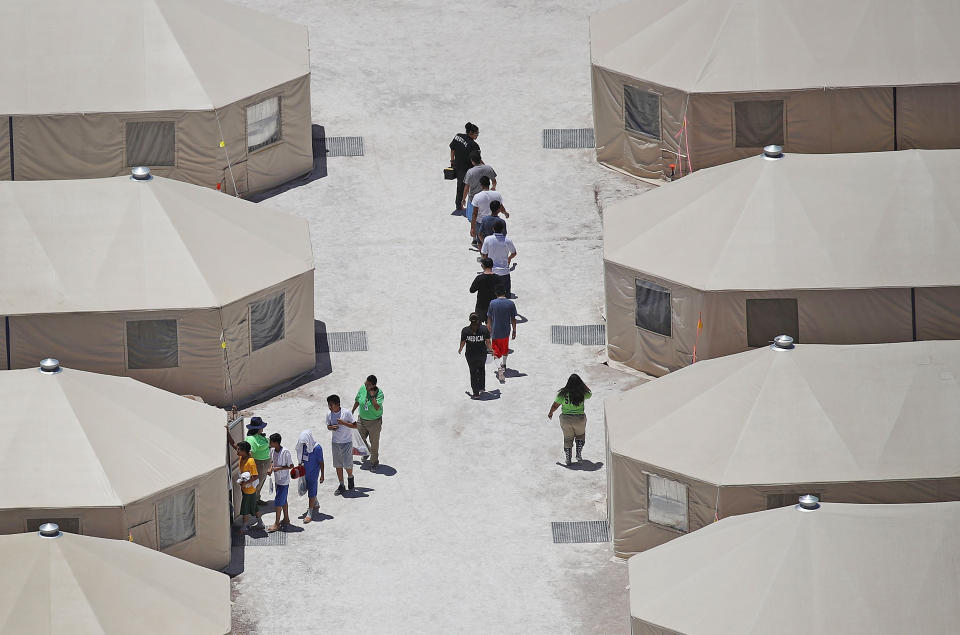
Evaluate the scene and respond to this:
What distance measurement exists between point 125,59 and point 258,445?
1034 centimetres

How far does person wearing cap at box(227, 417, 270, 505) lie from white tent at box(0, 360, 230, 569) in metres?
0.46

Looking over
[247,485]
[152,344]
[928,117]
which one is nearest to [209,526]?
[247,485]

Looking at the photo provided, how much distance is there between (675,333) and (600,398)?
160 cm

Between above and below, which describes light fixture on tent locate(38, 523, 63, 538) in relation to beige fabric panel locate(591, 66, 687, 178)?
below

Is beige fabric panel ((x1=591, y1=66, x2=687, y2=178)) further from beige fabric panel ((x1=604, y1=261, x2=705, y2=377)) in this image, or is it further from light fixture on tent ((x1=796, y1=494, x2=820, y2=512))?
light fixture on tent ((x1=796, y1=494, x2=820, y2=512))

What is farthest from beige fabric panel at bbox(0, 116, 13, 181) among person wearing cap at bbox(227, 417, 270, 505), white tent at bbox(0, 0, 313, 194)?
person wearing cap at bbox(227, 417, 270, 505)

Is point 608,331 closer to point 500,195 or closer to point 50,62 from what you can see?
point 500,195

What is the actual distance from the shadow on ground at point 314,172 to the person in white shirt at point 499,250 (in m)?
5.41

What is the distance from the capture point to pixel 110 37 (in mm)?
42500

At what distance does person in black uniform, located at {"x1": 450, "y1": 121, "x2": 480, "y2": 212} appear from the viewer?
1651 inches

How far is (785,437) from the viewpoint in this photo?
33.4 meters

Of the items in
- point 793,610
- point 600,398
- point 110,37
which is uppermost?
point 110,37

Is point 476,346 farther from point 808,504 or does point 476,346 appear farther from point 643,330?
→ point 808,504

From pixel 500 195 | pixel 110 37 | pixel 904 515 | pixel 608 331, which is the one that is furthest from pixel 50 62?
pixel 904 515
